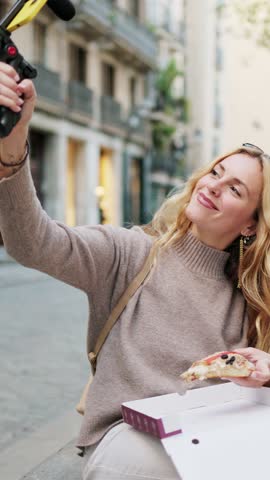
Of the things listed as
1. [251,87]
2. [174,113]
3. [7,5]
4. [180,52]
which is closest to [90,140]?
[7,5]

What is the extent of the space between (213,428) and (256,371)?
23 centimetres

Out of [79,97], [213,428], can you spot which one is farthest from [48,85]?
[213,428]

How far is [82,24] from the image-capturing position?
23703mm

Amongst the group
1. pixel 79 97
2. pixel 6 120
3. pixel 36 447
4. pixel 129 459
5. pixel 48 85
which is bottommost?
pixel 79 97

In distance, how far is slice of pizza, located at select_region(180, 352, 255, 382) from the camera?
2148 millimetres

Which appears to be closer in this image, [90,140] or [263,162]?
[263,162]

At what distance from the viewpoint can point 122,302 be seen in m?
2.52

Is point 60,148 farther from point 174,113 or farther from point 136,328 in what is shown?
point 136,328

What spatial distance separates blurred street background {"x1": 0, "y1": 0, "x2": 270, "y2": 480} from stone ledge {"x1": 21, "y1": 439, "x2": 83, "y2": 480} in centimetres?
8

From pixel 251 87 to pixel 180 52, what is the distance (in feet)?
24.0

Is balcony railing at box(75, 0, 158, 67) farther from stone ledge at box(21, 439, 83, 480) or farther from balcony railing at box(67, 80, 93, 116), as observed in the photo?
stone ledge at box(21, 439, 83, 480)

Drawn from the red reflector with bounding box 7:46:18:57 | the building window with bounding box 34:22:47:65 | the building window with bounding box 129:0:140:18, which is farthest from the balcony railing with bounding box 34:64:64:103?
the red reflector with bounding box 7:46:18:57

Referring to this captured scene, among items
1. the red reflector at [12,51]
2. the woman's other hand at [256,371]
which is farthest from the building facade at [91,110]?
the red reflector at [12,51]

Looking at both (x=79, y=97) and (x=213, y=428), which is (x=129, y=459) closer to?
(x=213, y=428)
